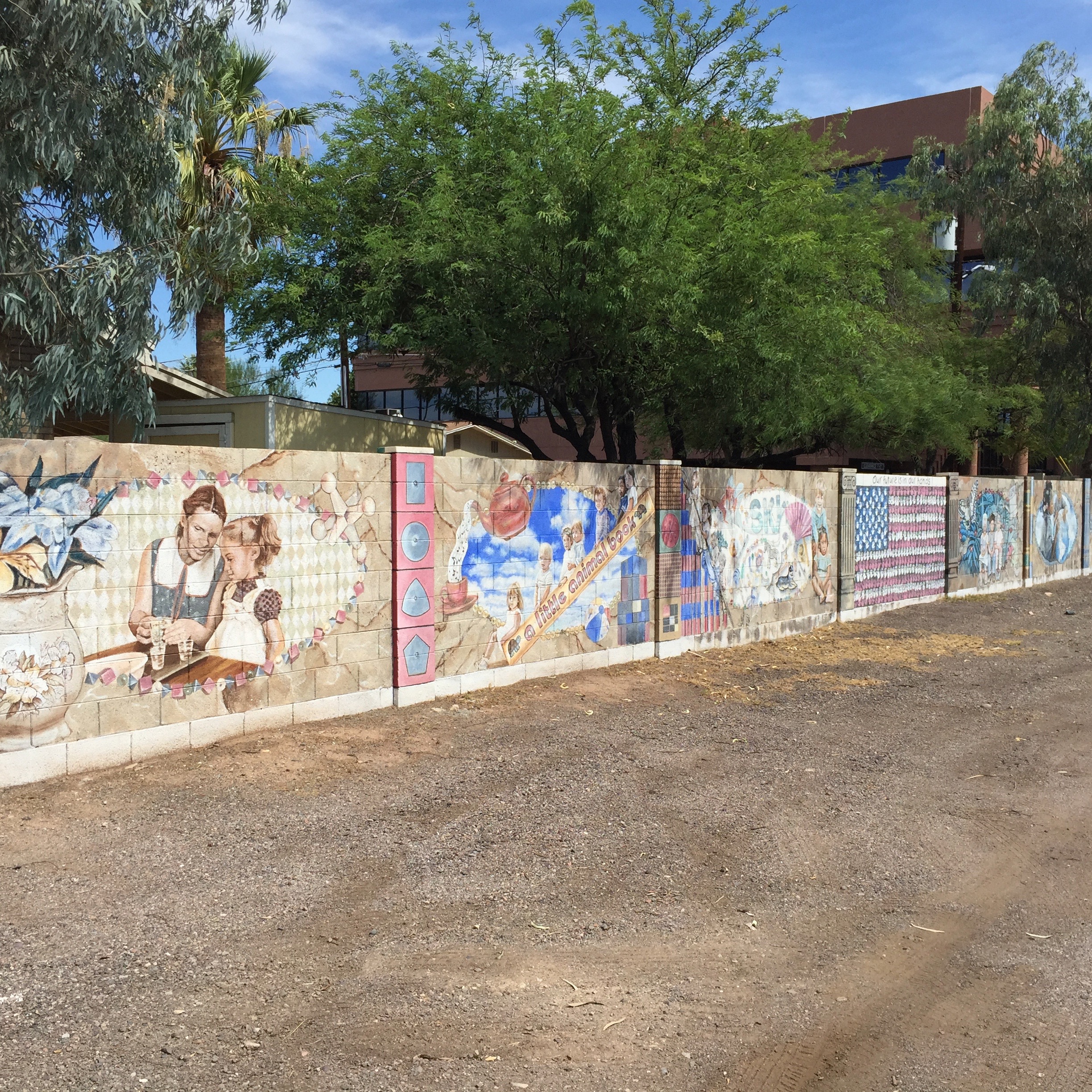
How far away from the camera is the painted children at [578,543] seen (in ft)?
35.9

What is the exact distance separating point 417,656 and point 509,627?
1272mm

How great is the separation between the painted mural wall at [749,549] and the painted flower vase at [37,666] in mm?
7109

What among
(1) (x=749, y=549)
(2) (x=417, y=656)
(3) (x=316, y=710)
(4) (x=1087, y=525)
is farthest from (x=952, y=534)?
(3) (x=316, y=710)

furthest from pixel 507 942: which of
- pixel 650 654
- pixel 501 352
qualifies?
pixel 501 352

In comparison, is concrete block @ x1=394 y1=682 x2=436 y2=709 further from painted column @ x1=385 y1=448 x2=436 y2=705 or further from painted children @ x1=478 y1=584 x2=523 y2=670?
painted children @ x1=478 y1=584 x2=523 y2=670

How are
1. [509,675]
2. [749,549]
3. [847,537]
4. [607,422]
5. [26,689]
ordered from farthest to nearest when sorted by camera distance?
[607,422] < [847,537] < [749,549] < [509,675] < [26,689]

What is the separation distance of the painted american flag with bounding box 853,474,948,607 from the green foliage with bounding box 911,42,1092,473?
12092 millimetres

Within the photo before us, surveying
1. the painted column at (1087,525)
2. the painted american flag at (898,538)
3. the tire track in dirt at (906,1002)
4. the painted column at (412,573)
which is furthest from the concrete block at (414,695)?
the painted column at (1087,525)

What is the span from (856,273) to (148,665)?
523 inches

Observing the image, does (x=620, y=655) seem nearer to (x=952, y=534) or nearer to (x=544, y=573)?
(x=544, y=573)

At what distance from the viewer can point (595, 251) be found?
41.2 ft

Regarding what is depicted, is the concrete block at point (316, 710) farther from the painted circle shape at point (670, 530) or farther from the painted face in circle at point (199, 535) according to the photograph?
the painted circle shape at point (670, 530)

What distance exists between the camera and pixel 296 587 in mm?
8180

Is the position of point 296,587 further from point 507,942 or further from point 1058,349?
point 1058,349
